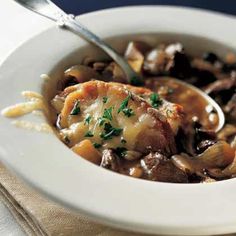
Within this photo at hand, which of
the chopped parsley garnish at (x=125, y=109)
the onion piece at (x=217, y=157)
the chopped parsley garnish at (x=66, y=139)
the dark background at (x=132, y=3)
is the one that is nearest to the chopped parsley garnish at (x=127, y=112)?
the chopped parsley garnish at (x=125, y=109)

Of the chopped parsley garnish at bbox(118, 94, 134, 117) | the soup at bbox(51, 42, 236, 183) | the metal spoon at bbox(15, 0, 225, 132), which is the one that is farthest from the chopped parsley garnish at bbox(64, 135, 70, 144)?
the metal spoon at bbox(15, 0, 225, 132)

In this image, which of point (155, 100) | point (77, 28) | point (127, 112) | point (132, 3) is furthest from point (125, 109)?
point (132, 3)

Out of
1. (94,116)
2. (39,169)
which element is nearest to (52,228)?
(39,169)

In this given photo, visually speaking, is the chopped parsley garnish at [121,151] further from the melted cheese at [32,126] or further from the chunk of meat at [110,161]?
the melted cheese at [32,126]

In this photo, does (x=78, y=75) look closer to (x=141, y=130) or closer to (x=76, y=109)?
(x=76, y=109)

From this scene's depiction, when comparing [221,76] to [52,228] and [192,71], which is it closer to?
[192,71]

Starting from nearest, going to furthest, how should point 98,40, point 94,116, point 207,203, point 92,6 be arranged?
point 207,203 → point 94,116 → point 98,40 → point 92,6
